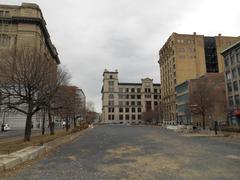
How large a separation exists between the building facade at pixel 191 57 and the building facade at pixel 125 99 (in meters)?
42.1

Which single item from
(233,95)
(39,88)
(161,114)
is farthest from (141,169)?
(161,114)

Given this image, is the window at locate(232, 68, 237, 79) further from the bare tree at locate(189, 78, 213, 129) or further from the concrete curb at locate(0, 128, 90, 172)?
the concrete curb at locate(0, 128, 90, 172)

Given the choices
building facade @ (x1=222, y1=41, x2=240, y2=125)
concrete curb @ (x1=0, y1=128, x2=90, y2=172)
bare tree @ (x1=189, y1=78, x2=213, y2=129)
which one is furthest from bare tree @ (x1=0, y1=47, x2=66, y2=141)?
building facade @ (x1=222, y1=41, x2=240, y2=125)

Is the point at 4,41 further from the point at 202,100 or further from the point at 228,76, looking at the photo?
the point at 228,76

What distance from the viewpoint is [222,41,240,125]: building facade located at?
51.2m

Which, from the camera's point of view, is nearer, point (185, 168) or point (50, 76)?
point (185, 168)

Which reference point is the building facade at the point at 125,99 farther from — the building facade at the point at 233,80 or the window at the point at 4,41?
the window at the point at 4,41

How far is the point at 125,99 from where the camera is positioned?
133750mm

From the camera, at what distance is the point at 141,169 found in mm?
9906

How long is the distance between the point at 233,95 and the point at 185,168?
49.9 meters

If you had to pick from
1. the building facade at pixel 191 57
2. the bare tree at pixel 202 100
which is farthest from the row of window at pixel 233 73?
the building facade at pixel 191 57

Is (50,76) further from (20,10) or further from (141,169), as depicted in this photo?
(20,10)

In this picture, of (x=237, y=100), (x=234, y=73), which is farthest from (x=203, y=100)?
(x=234, y=73)

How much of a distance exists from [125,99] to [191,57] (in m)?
55.6
